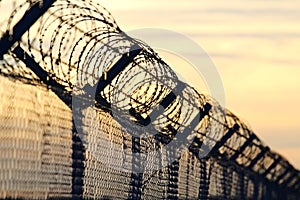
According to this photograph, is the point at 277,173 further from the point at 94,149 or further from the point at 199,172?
the point at 94,149

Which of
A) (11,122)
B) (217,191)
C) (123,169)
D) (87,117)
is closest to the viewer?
(11,122)

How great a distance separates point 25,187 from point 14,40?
8.97ft

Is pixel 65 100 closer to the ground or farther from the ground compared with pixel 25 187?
farther from the ground

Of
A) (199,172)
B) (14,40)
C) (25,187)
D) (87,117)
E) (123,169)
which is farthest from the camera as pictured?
(199,172)

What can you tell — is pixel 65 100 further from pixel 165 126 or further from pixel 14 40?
pixel 165 126

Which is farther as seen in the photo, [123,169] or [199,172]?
[199,172]

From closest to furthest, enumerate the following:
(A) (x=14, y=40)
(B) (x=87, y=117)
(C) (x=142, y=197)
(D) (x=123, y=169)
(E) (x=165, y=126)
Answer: (A) (x=14, y=40), (B) (x=87, y=117), (D) (x=123, y=169), (C) (x=142, y=197), (E) (x=165, y=126)

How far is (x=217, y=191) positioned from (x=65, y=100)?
21654 millimetres

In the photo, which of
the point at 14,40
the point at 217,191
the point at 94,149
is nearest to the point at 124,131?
the point at 94,149

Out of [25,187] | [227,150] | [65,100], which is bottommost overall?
[25,187]

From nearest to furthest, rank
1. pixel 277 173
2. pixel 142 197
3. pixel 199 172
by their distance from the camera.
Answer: pixel 142 197 → pixel 199 172 → pixel 277 173

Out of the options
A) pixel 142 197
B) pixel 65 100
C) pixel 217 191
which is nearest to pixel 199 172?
pixel 217 191

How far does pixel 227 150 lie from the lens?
41562 mm

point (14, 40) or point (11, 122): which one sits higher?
point (14, 40)
